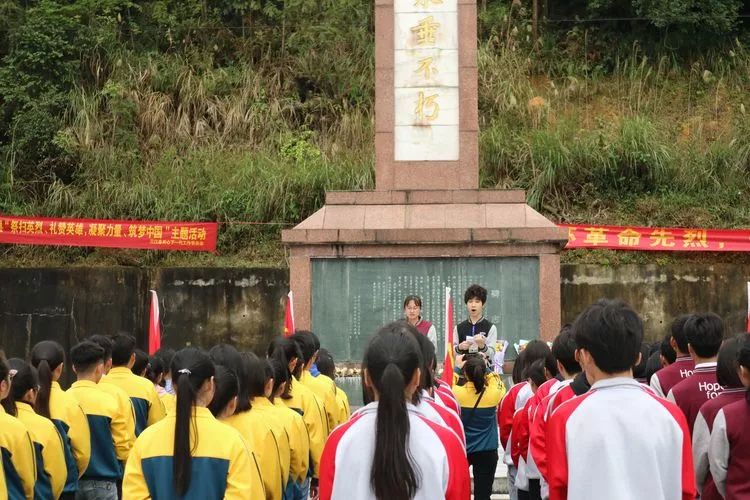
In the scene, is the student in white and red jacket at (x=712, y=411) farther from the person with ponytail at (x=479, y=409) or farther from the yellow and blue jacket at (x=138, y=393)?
the yellow and blue jacket at (x=138, y=393)

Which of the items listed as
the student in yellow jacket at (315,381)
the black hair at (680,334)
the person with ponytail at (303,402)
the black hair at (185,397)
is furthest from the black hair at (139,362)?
the black hair at (680,334)

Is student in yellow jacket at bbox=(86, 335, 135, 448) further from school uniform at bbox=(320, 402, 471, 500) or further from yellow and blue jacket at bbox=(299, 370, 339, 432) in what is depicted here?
school uniform at bbox=(320, 402, 471, 500)

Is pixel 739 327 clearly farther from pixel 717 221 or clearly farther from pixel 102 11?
pixel 102 11

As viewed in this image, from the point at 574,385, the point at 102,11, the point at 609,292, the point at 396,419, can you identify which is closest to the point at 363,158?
the point at 609,292

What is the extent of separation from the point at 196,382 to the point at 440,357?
749cm

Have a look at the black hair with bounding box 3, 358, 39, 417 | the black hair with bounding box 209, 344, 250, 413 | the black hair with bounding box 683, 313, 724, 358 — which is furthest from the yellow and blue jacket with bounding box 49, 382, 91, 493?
the black hair with bounding box 683, 313, 724, 358

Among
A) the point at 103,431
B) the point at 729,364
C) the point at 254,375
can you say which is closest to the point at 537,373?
the point at 729,364

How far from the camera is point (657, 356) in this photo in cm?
687

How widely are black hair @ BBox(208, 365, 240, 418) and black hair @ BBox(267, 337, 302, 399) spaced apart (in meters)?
1.48

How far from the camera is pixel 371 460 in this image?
125 inches

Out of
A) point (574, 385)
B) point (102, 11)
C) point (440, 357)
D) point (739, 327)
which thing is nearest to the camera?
point (574, 385)

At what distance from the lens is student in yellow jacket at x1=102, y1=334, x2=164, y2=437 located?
6164 mm

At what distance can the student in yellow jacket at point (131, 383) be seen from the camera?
616cm

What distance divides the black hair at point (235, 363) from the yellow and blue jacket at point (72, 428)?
3.85ft
